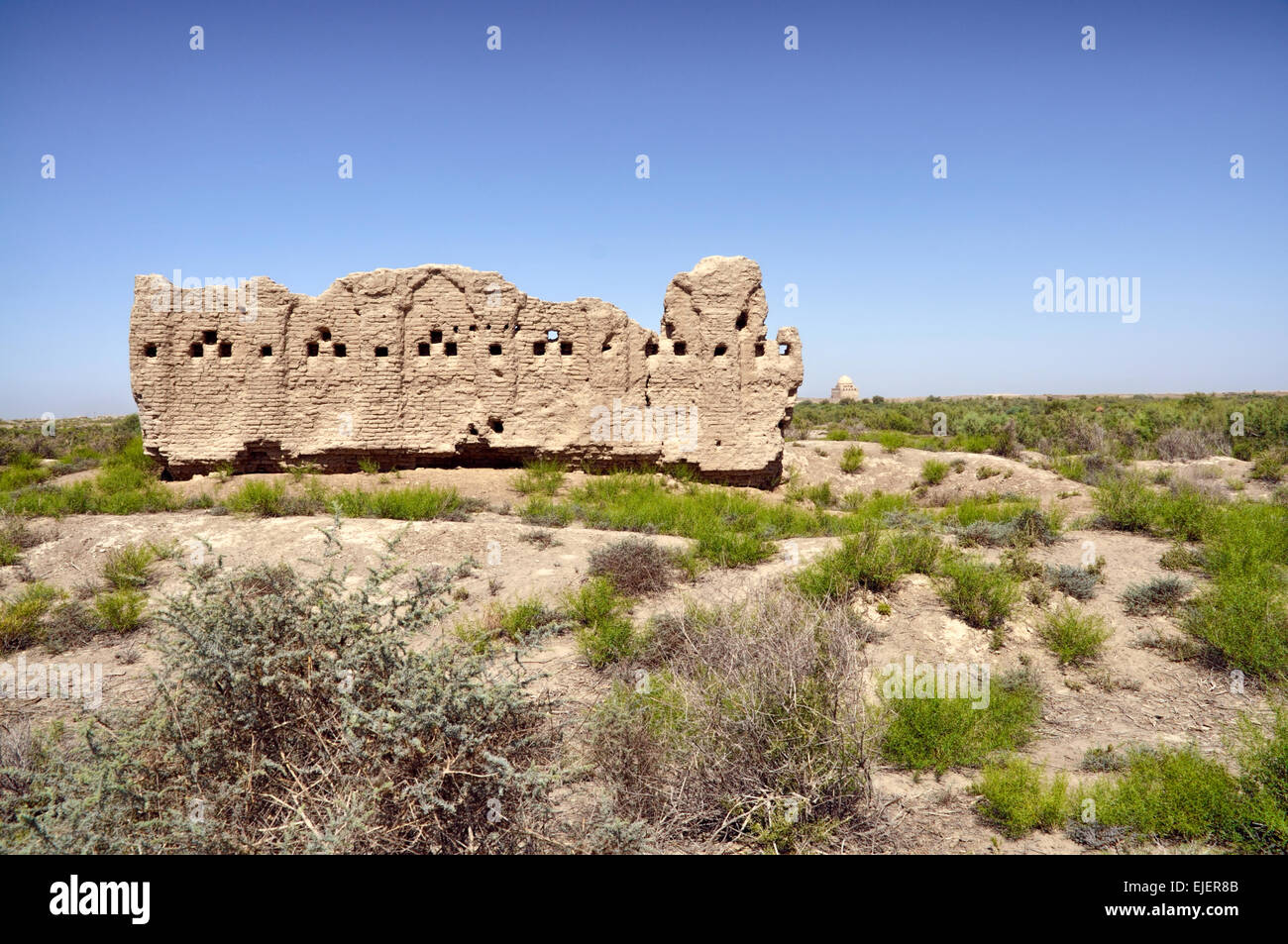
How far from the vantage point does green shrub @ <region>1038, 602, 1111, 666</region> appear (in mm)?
5621

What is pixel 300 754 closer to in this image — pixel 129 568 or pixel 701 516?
pixel 129 568

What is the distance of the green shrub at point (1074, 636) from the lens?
5621 mm

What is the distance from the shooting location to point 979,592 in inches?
247

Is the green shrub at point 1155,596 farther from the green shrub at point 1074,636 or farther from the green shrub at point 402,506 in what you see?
the green shrub at point 402,506

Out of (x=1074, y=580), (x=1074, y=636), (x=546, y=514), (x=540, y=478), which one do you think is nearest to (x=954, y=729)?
(x=1074, y=636)

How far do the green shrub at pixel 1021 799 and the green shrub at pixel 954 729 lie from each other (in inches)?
10.3

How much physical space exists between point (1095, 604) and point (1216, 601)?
2.95ft

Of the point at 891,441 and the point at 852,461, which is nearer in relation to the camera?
the point at 852,461

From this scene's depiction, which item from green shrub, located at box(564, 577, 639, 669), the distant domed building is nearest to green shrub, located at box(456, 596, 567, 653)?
green shrub, located at box(564, 577, 639, 669)

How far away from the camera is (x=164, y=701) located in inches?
121

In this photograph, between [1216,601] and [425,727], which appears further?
[1216,601]

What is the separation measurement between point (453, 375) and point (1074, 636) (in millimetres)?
10215
